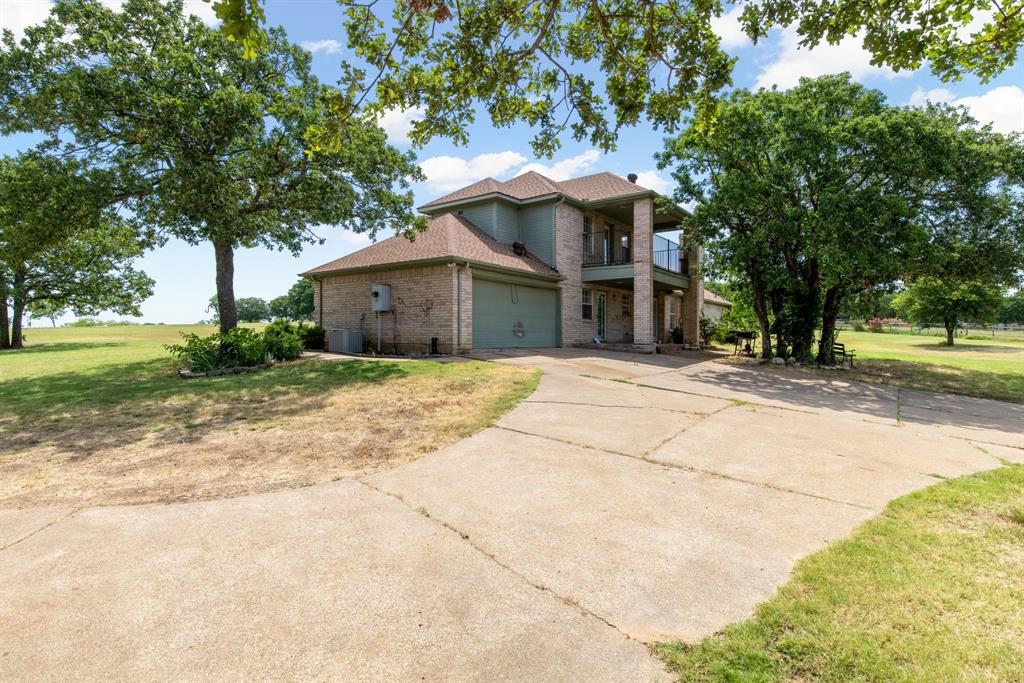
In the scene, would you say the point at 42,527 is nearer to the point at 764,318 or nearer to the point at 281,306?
the point at 764,318

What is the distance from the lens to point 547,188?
63.5 ft

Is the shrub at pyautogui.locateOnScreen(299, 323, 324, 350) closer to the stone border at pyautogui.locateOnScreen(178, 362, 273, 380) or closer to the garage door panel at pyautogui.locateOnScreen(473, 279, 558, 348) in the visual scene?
the stone border at pyautogui.locateOnScreen(178, 362, 273, 380)

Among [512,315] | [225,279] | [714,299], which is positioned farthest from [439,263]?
[714,299]

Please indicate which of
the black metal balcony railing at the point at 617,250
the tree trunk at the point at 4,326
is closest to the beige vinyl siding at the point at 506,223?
the black metal balcony railing at the point at 617,250

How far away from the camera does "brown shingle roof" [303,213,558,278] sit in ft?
49.2

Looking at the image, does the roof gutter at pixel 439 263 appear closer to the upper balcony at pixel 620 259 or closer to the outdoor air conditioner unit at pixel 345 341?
the upper balcony at pixel 620 259

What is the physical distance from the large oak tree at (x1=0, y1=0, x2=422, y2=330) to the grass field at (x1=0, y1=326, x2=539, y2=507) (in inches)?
168

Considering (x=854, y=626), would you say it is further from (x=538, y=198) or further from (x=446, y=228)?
(x=538, y=198)

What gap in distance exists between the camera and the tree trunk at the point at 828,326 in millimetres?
16125

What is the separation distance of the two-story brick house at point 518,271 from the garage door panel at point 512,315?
38 millimetres

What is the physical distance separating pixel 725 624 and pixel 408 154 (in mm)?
13581

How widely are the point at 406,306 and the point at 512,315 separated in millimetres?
3669

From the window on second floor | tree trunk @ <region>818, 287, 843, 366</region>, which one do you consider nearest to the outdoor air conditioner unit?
the window on second floor

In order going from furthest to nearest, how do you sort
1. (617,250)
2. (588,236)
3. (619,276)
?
1. (617,250)
2. (588,236)
3. (619,276)
